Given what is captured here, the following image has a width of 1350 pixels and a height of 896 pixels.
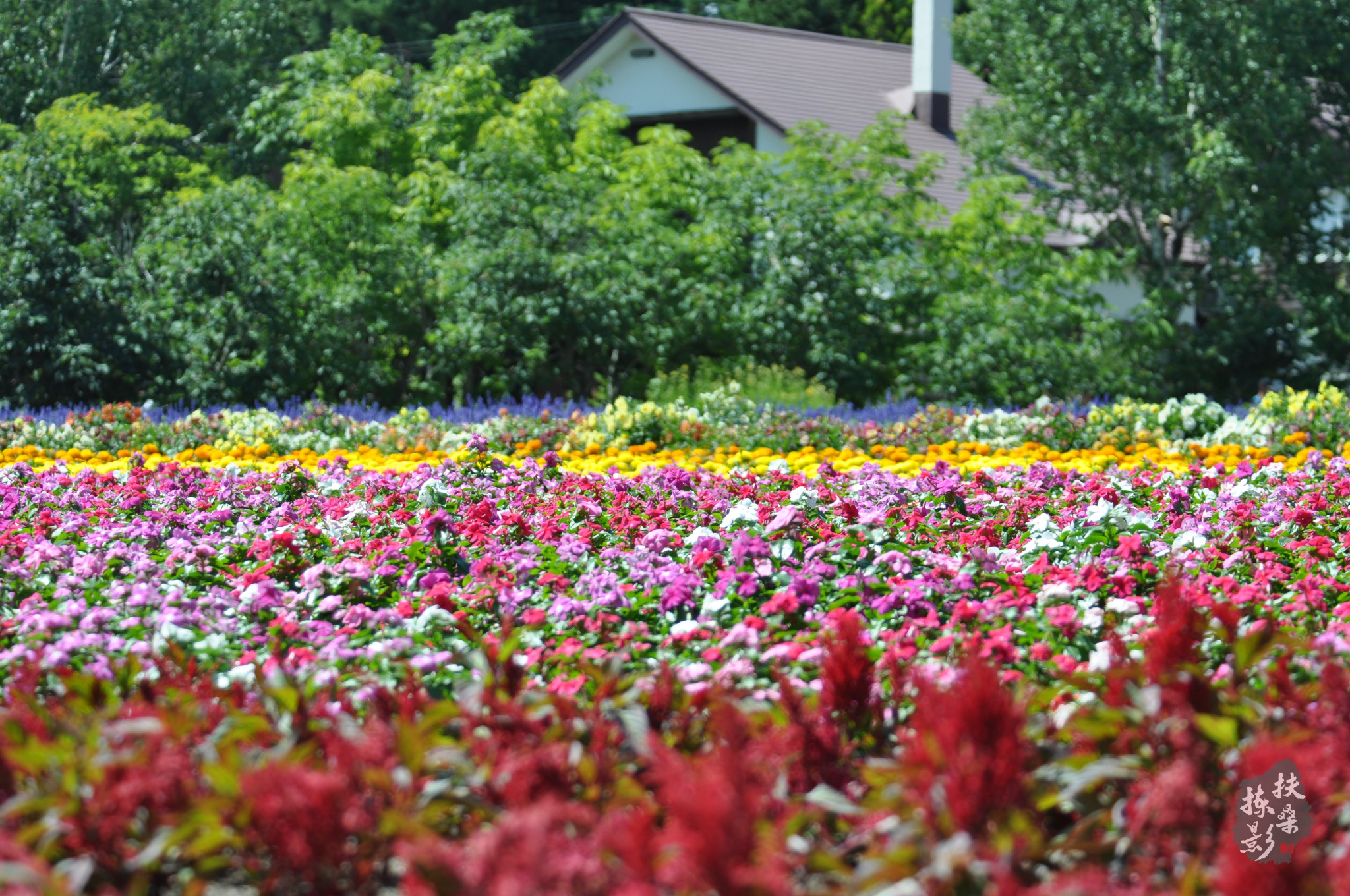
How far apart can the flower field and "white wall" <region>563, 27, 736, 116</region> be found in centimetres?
1742

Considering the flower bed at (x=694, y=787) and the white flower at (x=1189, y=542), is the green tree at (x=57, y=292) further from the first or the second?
the flower bed at (x=694, y=787)

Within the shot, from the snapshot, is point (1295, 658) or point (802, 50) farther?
point (802, 50)

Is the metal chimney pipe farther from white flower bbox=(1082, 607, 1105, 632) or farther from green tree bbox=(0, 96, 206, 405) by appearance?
white flower bbox=(1082, 607, 1105, 632)

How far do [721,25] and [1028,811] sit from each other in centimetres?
2423

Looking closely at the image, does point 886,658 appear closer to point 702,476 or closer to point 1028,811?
point 1028,811

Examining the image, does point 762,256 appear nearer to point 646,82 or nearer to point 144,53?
point 646,82

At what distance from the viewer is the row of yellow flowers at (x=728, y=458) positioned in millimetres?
7535

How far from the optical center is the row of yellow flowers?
754 cm

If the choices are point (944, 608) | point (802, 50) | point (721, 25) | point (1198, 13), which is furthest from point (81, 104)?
point (944, 608)

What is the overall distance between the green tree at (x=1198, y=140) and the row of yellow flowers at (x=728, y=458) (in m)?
7.23

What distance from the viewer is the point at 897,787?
2.10 meters

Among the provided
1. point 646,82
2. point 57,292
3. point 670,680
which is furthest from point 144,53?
point 670,680

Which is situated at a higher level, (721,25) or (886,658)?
(721,25)

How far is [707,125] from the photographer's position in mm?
22766
